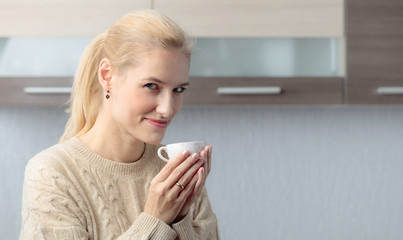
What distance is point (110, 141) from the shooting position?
130 cm

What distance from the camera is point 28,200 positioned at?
1153 mm

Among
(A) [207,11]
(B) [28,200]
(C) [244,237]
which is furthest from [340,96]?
(B) [28,200]

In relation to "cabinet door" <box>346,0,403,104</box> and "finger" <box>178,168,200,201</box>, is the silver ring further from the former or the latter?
"cabinet door" <box>346,0,403,104</box>

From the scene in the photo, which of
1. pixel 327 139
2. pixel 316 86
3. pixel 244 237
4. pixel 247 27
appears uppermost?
pixel 247 27

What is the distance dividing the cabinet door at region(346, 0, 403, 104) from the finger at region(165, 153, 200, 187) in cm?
93

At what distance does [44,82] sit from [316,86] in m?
0.95

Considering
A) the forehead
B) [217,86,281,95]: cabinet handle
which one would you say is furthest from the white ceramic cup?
[217,86,281,95]: cabinet handle

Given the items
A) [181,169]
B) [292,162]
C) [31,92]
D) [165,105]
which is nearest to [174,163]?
[181,169]

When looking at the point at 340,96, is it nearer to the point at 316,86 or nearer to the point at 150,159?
the point at 316,86

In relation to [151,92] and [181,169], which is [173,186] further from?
[151,92]

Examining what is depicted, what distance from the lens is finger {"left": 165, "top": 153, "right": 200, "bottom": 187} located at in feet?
3.67

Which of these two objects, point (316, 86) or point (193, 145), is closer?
point (193, 145)

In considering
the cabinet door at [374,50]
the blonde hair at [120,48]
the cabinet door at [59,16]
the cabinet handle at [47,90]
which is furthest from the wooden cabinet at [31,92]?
the cabinet door at [374,50]

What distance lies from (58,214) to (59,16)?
3.07 feet
